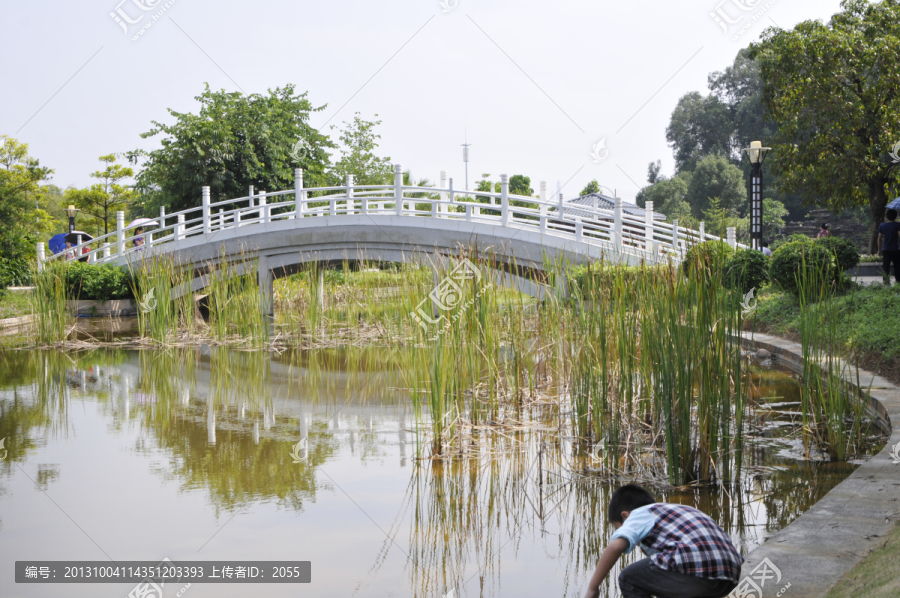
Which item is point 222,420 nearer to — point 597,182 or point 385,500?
point 385,500

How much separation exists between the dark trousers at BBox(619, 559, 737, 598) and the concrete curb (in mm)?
180

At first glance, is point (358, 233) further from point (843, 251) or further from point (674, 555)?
point (674, 555)

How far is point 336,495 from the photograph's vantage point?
159 inches

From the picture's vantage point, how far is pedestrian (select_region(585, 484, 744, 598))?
223cm

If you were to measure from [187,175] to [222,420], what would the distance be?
1569cm

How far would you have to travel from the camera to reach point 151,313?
10.3 m

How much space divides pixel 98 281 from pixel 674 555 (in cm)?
1236

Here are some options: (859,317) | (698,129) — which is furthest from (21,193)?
(698,129)

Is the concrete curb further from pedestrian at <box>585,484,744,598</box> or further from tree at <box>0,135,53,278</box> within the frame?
tree at <box>0,135,53,278</box>

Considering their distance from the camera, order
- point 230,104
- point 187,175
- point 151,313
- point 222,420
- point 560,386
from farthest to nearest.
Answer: point 230,104
point 187,175
point 151,313
point 222,420
point 560,386

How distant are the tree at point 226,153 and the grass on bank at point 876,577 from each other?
19404 mm

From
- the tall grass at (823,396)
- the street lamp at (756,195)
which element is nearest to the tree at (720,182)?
the street lamp at (756,195)

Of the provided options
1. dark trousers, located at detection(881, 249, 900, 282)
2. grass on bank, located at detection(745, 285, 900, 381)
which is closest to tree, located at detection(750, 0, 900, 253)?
dark trousers, located at detection(881, 249, 900, 282)

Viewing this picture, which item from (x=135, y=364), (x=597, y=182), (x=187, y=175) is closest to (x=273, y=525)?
(x=135, y=364)
